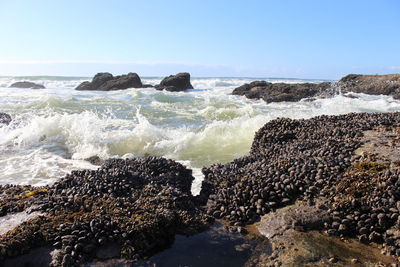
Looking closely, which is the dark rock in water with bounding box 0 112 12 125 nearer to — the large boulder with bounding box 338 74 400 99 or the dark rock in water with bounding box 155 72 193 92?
the dark rock in water with bounding box 155 72 193 92

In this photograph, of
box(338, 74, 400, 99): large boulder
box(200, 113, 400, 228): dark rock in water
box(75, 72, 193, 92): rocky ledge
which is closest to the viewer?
box(200, 113, 400, 228): dark rock in water

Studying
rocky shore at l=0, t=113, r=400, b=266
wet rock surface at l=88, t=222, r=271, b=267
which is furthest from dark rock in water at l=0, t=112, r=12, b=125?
wet rock surface at l=88, t=222, r=271, b=267

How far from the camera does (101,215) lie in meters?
4.20

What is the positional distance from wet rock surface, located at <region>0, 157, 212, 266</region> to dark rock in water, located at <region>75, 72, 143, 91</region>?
108 feet

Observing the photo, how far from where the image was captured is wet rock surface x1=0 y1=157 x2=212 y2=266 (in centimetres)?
375

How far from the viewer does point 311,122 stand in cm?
859

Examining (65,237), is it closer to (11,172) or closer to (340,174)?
(340,174)

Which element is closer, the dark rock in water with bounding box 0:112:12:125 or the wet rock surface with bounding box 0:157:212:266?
the wet rock surface with bounding box 0:157:212:266

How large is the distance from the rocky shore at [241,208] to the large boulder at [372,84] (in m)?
23.4

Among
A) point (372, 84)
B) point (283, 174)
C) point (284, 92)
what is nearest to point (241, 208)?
point (283, 174)

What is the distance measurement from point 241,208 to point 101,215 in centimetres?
194

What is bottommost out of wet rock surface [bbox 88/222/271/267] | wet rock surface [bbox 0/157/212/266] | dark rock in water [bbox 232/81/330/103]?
wet rock surface [bbox 88/222/271/267]

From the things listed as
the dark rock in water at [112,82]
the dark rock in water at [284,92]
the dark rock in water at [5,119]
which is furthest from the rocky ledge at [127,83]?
the dark rock in water at [5,119]

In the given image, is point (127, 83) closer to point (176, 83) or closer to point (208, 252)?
point (176, 83)
